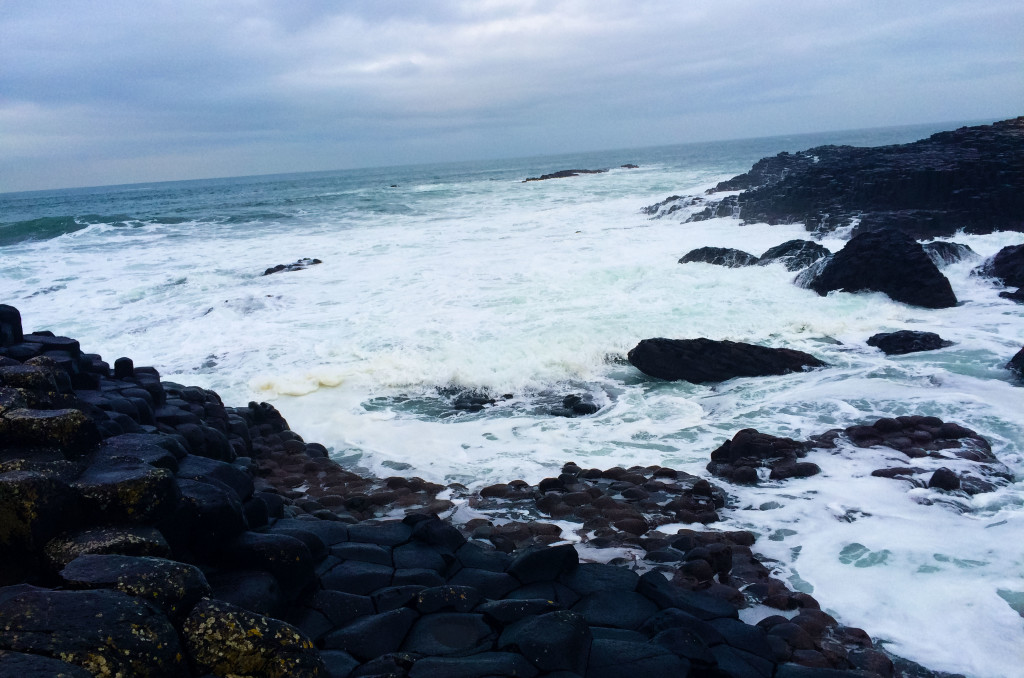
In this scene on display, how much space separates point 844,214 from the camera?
1938 centimetres

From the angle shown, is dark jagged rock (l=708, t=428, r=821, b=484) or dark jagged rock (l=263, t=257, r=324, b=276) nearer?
dark jagged rock (l=708, t=428, r=821, b=484)

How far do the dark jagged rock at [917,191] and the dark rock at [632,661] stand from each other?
16.2 m

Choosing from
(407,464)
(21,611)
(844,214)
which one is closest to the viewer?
(21,611)

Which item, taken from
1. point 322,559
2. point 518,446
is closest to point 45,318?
point 518,446

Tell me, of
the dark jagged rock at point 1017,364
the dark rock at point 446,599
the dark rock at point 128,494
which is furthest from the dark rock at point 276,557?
the dark jagged rock at point 1017,364

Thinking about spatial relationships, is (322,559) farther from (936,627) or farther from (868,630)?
(936,627)

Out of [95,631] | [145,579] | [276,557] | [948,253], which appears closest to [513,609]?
[276,557]

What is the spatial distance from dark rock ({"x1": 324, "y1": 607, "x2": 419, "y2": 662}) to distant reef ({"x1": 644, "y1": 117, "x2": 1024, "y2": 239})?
17.3 m

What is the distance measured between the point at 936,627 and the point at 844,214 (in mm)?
17844

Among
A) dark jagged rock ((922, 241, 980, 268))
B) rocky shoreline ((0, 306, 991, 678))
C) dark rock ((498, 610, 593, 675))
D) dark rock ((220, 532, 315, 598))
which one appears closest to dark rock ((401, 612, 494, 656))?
rocky shoreline ((0, 306, 991, 678))

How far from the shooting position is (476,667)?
9.67 feet

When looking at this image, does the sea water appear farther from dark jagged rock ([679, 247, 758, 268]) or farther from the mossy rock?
the mossy rock

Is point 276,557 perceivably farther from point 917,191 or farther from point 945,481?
point 917,191

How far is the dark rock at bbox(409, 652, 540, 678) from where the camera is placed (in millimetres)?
2895
